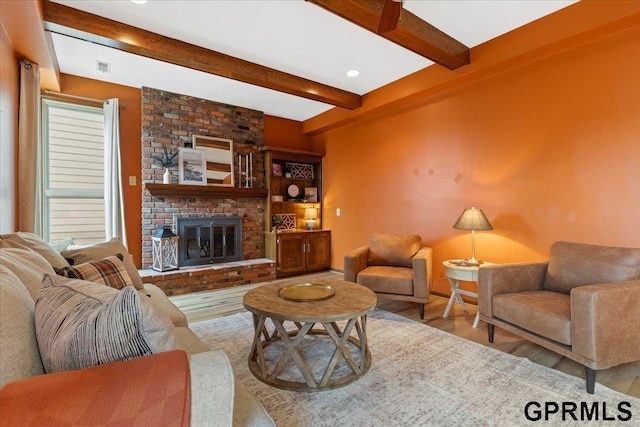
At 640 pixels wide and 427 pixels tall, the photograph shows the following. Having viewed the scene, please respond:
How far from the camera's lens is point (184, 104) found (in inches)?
176

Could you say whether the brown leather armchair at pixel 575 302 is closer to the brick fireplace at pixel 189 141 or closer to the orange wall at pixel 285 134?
the brick fireplace at pixel 189 141

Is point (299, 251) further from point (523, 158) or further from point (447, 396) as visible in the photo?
point (447, 396)

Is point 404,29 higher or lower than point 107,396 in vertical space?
higher

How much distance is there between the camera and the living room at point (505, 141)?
2533mm

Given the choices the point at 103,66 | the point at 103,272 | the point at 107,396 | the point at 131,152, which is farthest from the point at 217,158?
the point at 107,396

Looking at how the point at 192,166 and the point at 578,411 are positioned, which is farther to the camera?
the point at 192,166

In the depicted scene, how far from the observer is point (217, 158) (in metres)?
4.78

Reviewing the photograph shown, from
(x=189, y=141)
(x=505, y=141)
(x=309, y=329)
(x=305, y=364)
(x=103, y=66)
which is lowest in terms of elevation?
(x=305, y=364)

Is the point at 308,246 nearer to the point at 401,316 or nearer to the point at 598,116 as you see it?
the point at 401,316

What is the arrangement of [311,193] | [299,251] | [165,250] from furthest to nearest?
[311,193] → [299,251] → [165,250]

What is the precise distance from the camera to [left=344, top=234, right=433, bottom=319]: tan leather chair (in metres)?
3.06

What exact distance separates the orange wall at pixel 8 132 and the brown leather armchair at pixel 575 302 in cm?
395

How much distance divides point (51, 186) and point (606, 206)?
18.9ft

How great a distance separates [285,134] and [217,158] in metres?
1.41
